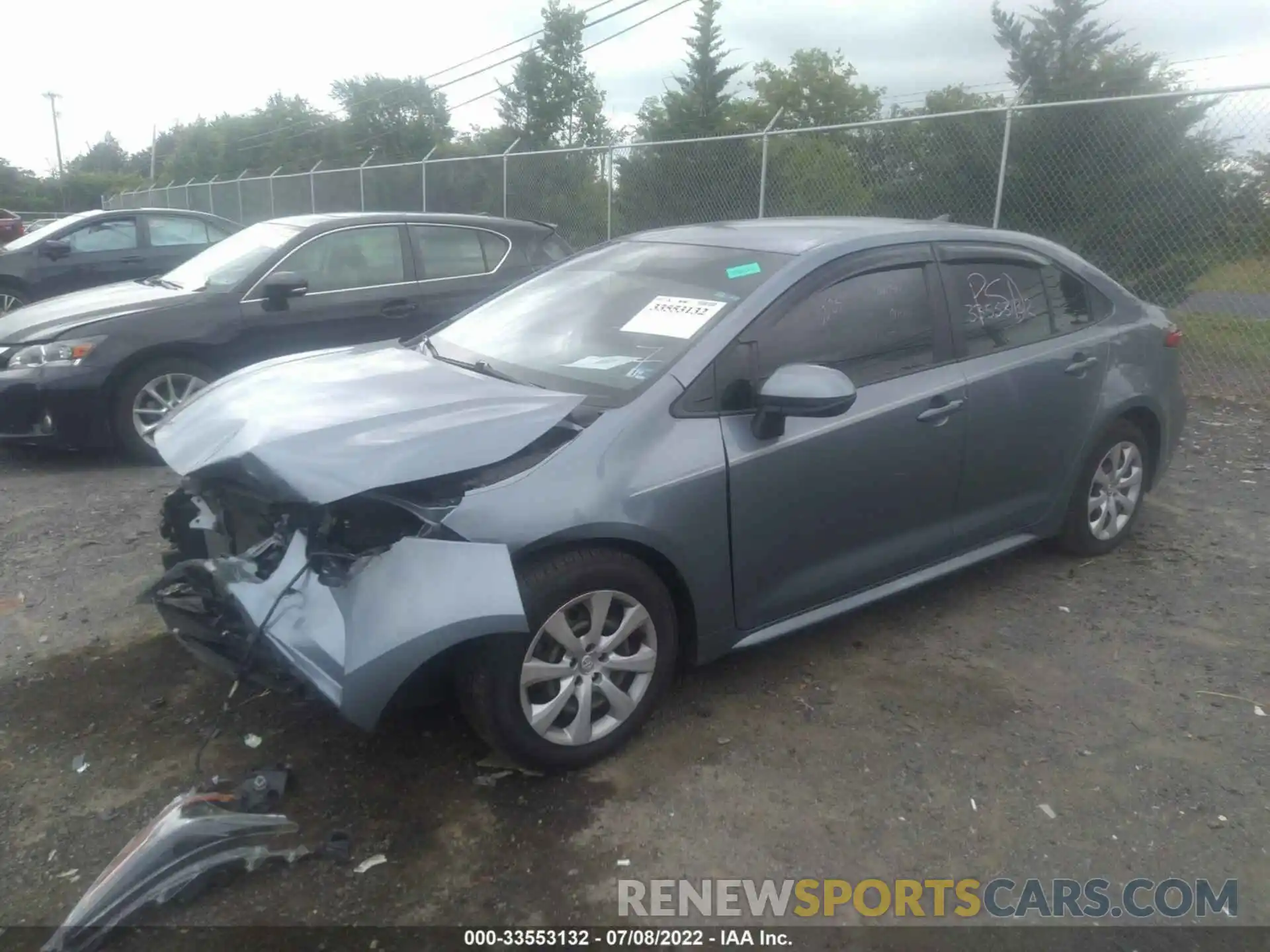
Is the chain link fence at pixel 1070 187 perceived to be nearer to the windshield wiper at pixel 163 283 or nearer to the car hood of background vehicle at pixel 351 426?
the windshield wiper at pixel 163 283

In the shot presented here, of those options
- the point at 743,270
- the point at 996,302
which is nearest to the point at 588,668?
the point at 743,270

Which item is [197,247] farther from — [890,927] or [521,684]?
[890,927]

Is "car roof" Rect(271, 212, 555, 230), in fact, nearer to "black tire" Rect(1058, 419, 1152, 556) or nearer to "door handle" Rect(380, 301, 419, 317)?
"door handle" Rect(380, 301, 419, 317)

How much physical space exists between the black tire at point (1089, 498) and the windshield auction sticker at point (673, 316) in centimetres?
210

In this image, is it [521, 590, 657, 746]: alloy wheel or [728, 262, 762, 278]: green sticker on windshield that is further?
[728, 262, 762, 278]: green sticker on windshield

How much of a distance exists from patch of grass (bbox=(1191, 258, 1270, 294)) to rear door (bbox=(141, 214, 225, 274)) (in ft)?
31.6

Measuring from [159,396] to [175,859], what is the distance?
170 inches

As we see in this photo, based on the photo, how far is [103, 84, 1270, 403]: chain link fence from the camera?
307 inches

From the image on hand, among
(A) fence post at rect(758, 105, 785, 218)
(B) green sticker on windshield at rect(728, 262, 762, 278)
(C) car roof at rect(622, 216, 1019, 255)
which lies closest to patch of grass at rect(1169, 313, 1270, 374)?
(A) fence post at rect(758, 105, 785, 218)

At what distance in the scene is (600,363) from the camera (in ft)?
11.6

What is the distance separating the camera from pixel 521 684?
2.90 meters

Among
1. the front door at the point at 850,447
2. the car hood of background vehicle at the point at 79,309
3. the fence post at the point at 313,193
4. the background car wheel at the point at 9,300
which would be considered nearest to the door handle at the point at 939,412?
the front door at the point at 850,447

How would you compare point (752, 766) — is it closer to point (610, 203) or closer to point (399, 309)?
point (399, 309)

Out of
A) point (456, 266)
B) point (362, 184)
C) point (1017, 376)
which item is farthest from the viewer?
point (362, 184)
